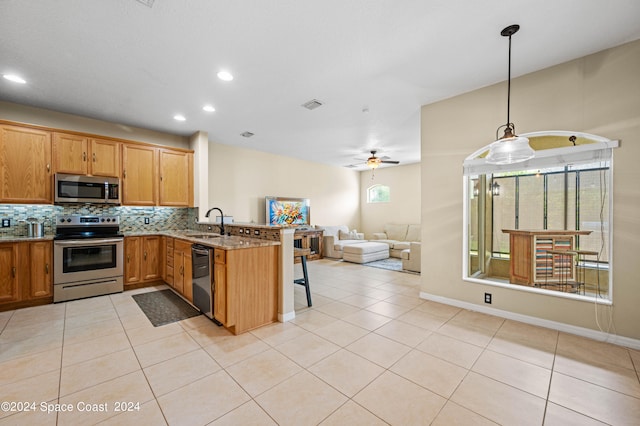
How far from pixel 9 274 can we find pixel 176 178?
252 centimetres

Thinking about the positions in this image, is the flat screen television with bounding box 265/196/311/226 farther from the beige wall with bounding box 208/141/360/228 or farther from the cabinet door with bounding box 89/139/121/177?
the cabinet door with bounding box 89/139/121/177

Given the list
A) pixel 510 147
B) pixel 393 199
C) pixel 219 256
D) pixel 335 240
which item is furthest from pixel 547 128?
pixel 393 199

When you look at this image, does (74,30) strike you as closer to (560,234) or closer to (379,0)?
(379,0)

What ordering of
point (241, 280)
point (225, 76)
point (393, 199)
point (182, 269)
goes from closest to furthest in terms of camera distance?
point (241, 280) < point (225, 76) < point (182, 269) < point (393, 199)

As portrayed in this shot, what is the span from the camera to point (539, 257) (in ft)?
10.9

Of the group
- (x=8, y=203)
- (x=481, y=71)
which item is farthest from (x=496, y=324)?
(x=8, y=203)

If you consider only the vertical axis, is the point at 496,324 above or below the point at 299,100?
below

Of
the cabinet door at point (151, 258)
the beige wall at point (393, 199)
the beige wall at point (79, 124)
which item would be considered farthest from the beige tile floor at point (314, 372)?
the beige wall at point (393, 199)

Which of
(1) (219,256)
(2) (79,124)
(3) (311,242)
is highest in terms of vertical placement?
(2) (79,124)

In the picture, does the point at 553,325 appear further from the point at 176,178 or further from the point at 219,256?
the point at 176,178

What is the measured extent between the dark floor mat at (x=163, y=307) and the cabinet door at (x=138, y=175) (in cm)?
164

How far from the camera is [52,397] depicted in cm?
180

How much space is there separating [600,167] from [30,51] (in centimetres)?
591

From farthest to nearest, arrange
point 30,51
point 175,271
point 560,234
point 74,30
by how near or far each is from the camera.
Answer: point 175,271, point 560,234, point 30,51, point 74,30
